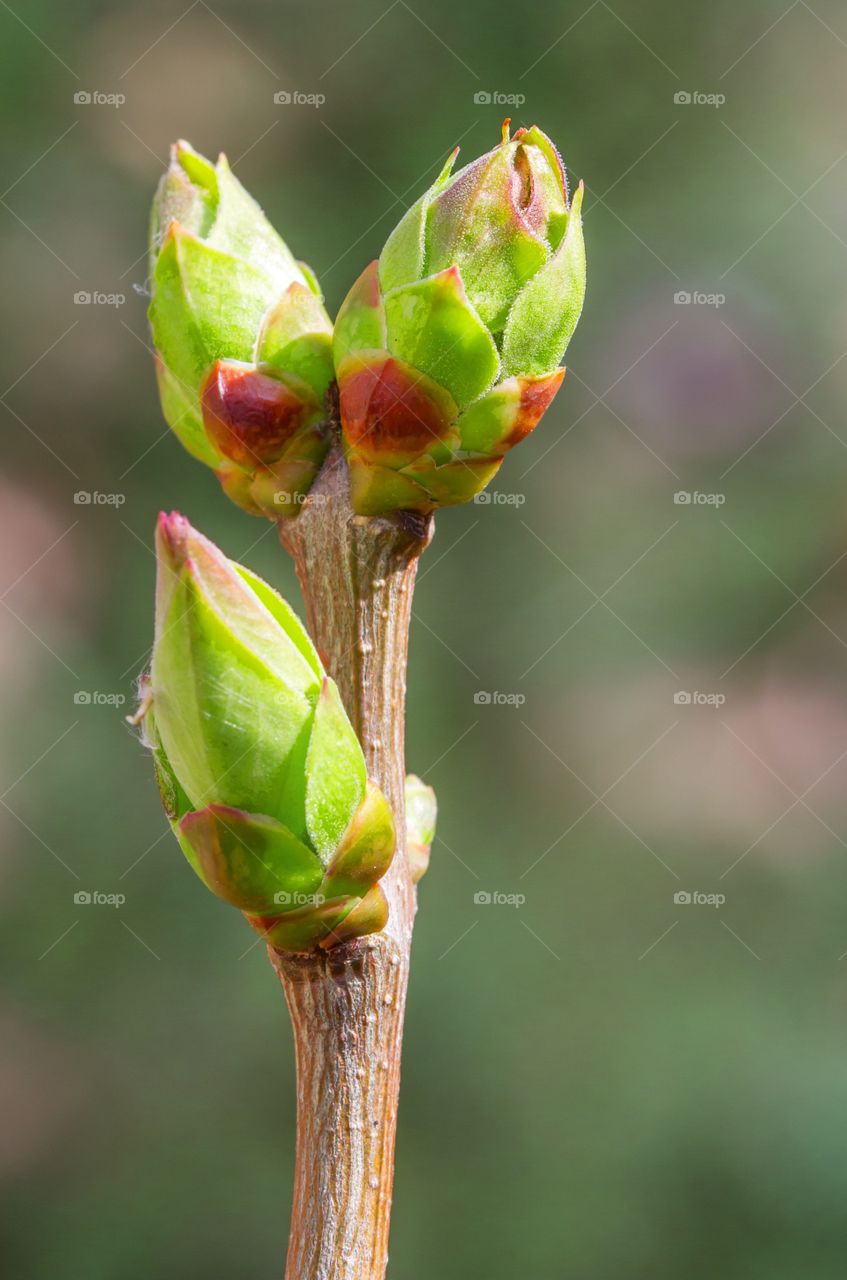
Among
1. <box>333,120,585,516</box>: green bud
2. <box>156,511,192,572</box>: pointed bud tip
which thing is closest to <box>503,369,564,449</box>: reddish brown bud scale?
<box>333,120,585,516</box>: green bud

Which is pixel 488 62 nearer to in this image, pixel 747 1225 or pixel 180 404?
pixel 180 404

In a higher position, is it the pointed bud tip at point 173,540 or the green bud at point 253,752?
the pointed bud tip at point 173,540

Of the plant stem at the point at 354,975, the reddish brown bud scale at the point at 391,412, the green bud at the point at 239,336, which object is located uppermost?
the green bud at the point at 239,336

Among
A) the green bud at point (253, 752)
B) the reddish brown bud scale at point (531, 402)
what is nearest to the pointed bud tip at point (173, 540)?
the green bud at point (253, 752)

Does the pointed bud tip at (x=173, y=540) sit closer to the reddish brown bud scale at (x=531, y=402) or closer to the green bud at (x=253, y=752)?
the green bud at (x=253, y=752)

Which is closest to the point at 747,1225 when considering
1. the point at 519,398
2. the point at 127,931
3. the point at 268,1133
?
the point at 268,1133

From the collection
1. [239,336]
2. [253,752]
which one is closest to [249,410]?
[239,336]

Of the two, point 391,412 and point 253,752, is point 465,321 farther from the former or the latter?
point 253,752
